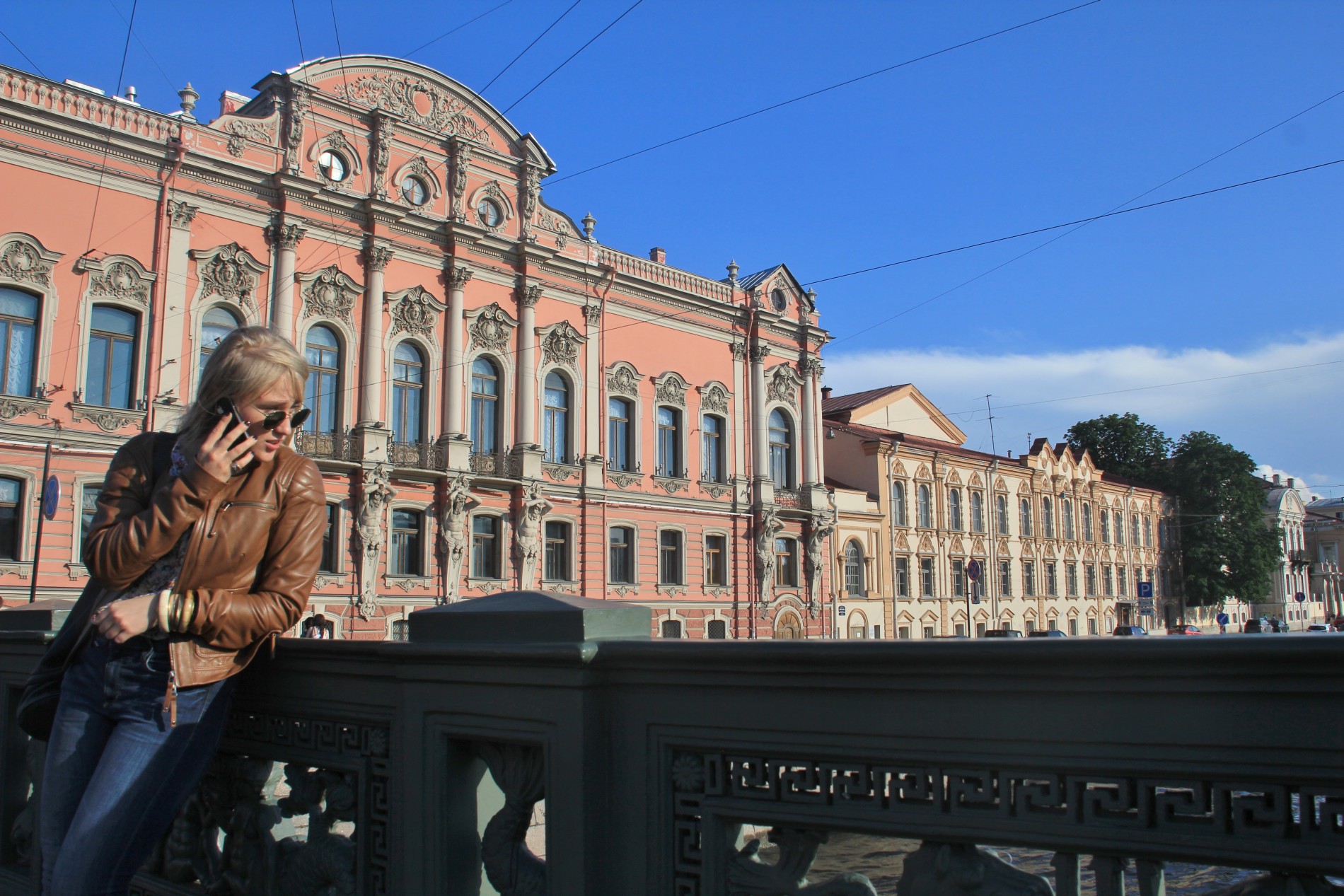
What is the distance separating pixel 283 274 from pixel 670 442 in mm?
12144

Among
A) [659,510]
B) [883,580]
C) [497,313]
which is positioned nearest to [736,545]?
[659,510]

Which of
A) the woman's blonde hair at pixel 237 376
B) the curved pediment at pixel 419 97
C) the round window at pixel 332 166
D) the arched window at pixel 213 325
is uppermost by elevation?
the curved pediment at pixel 419 97

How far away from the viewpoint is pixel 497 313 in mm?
25781

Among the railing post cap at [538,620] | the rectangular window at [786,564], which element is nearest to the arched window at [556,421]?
the rectangular window at [786,564]

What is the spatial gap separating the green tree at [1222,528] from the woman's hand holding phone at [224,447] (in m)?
62.0

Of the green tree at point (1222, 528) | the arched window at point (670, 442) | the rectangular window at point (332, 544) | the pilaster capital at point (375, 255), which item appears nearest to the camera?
the rectangular window at point (332, 544)

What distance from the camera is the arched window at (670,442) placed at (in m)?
29.2

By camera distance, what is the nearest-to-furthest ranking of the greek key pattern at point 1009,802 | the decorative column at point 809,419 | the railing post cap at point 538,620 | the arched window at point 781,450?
the greek key pattern at point 1009,802, the railing post cap at point 538,620, the arched window at point 781,450, the decorative column at point 809,419

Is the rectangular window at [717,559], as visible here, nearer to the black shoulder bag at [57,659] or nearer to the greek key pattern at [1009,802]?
the black shoulder bag at [57,659]

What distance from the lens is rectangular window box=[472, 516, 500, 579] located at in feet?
80.1

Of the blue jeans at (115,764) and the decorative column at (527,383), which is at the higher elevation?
the decorative column at (527,383)

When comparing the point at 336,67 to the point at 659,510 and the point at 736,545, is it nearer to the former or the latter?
the point at 659,510

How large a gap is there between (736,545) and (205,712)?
92.6ft

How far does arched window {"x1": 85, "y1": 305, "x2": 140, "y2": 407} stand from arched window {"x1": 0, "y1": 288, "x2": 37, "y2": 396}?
0.97 m
